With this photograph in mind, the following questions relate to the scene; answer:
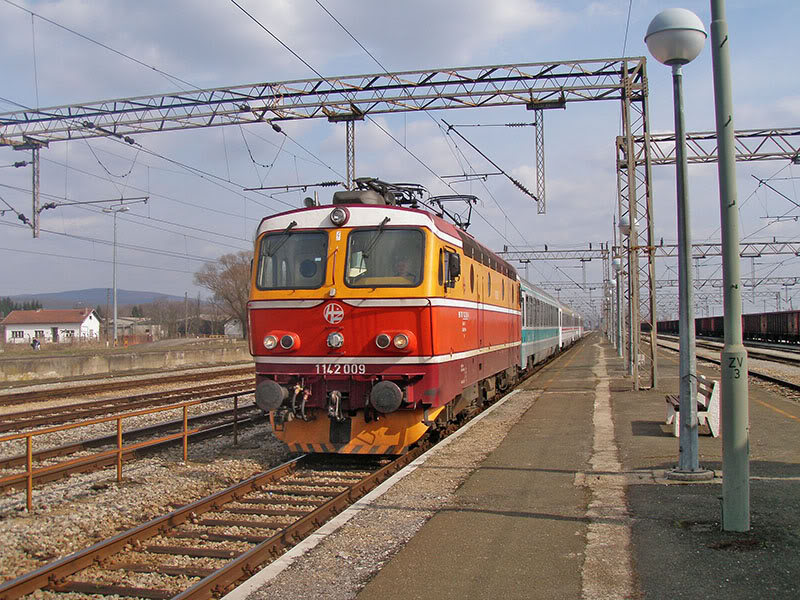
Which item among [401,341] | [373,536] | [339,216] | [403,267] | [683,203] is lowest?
[373,536]

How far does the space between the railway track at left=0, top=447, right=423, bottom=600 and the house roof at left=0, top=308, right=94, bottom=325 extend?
3711 inches

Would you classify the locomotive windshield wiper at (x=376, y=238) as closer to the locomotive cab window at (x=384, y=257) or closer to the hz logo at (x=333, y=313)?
the locomotive cab window at (x=384, y=257)

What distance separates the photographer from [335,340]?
909cm

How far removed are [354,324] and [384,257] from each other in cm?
96

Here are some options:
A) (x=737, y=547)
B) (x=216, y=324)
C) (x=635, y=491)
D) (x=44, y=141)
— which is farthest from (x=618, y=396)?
(x=216, y=324)

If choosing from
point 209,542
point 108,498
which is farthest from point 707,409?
point 108,498

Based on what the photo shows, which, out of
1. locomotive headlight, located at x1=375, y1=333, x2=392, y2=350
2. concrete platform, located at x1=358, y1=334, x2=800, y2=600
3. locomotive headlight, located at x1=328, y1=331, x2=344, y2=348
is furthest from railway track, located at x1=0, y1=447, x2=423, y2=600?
locomotive headlight, located at x1=328, y1=331, x2=344, y2=348

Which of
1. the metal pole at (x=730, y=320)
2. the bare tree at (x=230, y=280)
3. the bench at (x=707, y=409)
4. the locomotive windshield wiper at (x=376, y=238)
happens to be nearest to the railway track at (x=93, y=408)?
the locomotive windshield wiper at (x=376, y=238)

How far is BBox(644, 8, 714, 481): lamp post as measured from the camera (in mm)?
7395

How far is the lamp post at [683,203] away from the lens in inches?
291

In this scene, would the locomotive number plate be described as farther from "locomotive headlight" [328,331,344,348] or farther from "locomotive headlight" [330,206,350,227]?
"locomotive headlight" [330,206,350,227]

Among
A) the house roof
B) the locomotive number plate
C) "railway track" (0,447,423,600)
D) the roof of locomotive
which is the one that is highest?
the house roof

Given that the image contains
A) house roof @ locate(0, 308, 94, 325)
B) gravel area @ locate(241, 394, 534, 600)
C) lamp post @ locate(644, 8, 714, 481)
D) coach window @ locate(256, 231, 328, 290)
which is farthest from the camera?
house roof @ locate(0, 308, 94, 325)

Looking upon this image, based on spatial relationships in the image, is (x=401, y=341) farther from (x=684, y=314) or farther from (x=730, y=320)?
(x=730, y=320)
